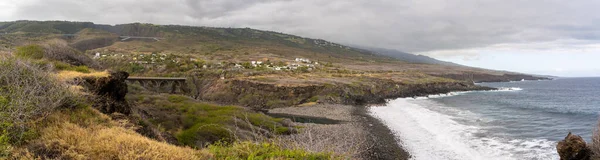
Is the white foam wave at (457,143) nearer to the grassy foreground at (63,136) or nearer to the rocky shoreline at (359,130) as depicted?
the rocky shoreline at (359,130)

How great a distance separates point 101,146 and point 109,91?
816 centimetres

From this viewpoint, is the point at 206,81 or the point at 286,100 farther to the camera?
the point at 206,81

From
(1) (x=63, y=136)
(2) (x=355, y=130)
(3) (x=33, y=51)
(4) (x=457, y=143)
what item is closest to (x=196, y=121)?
(3) (x=33, y=51)

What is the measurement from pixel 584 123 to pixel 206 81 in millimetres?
59989

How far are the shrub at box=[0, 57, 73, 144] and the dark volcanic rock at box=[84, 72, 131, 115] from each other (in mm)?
2179

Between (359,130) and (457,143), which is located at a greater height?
(457,143)

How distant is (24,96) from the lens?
845 cm

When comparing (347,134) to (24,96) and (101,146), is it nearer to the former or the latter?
(101,146)

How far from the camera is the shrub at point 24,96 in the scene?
725cm

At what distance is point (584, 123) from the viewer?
32.7m

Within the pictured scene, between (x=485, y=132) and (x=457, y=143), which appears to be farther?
(x=485, y=132)

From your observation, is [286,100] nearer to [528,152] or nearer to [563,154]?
[528,152]

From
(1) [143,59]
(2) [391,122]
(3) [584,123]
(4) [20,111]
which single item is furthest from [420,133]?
(1) [143,59]

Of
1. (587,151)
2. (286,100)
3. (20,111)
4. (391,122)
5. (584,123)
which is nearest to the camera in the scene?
(20,111)
